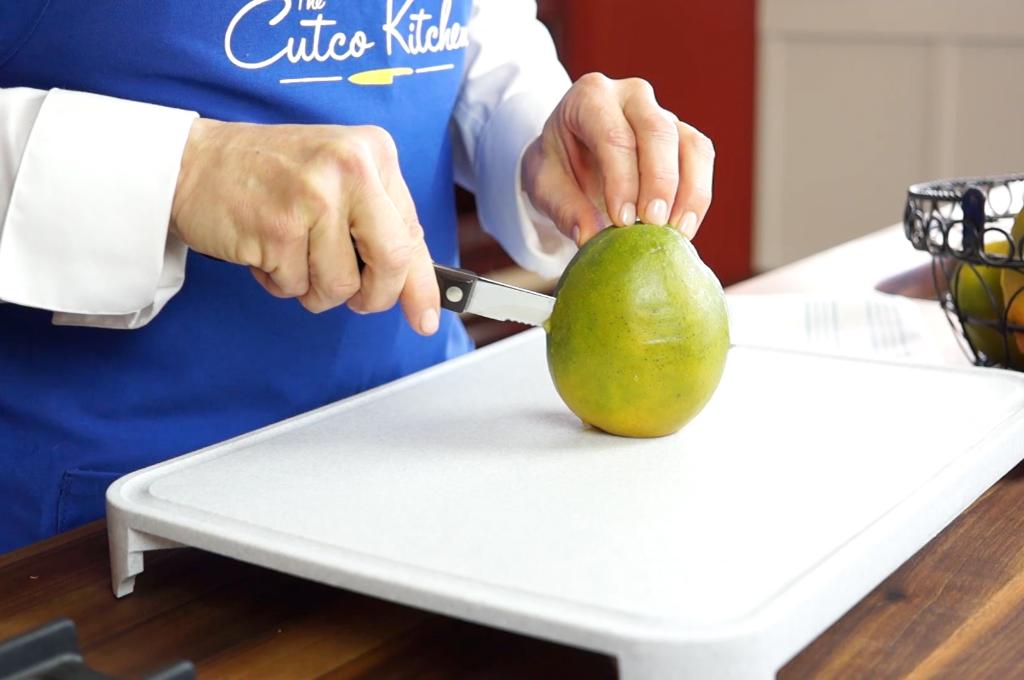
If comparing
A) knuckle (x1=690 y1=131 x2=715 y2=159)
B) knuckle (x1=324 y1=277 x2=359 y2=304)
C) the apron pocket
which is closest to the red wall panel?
knuckle (x1=690 y1=131 x2=715 y2=159)

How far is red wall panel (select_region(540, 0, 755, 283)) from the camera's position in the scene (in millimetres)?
3422

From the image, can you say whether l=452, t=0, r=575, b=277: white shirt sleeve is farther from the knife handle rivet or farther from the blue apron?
the knife handle rivet

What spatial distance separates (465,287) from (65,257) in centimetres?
24

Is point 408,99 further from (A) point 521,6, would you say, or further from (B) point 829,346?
(B) point 829,346

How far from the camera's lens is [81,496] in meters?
0.93

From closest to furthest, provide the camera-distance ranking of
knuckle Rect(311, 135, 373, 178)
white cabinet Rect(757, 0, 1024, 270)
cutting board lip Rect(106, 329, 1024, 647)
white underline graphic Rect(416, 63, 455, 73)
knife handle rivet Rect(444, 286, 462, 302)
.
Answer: cutting board lip Rect(106, 329, 1024, 647)
knuckle Rect(311, 135, 373, 178)
knife handle rivet Rect(444, 286, 462, 302)
white underline graphic Rect(416, 63, 455, 73)
white cabinet Rect(757, 0, 1024, 270)

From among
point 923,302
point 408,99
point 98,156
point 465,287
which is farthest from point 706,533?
point 923,302

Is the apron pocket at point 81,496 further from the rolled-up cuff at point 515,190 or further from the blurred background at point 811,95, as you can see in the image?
the blurred background at point 811,95

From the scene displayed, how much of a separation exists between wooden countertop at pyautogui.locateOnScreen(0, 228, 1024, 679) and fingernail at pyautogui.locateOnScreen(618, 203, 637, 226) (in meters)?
0.29

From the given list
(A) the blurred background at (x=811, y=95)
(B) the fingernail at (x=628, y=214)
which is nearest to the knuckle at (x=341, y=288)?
(B) the fingernail at (x=628, y=214)

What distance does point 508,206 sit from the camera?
118cm

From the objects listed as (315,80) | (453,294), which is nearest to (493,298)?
(453,294)

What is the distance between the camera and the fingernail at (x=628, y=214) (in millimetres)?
900

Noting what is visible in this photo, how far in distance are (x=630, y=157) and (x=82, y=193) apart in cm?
36
